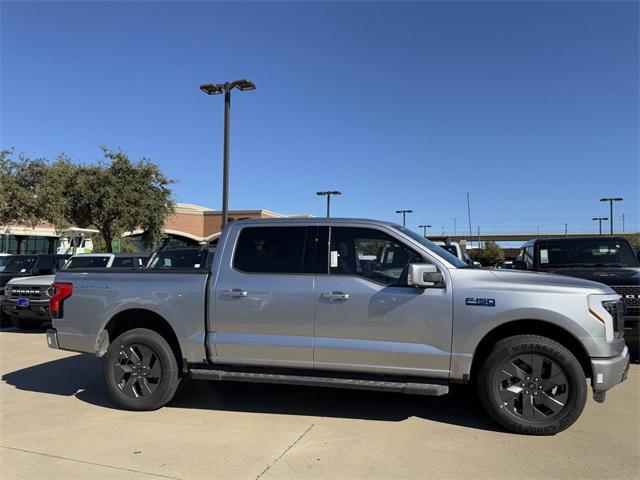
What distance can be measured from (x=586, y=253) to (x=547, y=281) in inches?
192

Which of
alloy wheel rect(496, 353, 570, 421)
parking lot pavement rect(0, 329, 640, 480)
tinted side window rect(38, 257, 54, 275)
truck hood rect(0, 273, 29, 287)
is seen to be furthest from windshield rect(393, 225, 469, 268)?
truck hood rect(0, 273, 29, 287)

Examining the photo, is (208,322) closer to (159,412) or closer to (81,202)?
(159,412)

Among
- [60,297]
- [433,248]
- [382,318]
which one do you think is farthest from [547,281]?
[60,297]

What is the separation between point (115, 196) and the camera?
81.9 feet

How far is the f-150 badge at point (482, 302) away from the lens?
15.5 feet

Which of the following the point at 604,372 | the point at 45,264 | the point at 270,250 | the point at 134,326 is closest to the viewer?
the point at 604,372

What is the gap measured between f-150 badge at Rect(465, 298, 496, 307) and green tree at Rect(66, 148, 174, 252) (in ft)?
75.3

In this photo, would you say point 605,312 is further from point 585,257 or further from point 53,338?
point 53,338

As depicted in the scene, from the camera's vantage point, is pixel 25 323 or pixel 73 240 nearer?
pixel 25 323

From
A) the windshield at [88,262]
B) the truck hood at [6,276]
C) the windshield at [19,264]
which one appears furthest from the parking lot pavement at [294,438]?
the windshield at [19,264]

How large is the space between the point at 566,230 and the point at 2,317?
10419 centimetres

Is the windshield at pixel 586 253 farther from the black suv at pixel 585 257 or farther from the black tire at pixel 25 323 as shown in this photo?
the black tire at pixel 25 323

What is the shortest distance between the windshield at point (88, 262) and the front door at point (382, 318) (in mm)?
8652

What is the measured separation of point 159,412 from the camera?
5508mm
